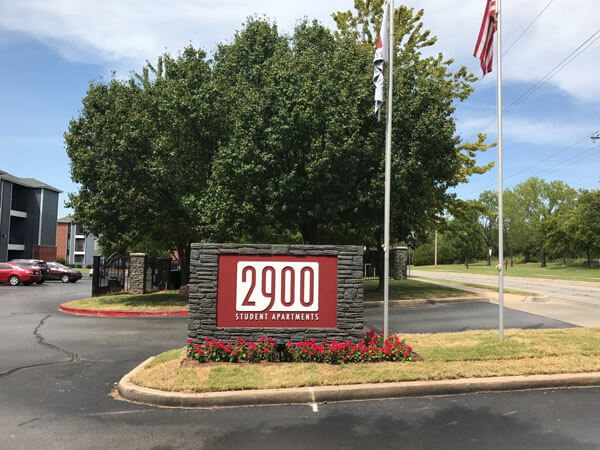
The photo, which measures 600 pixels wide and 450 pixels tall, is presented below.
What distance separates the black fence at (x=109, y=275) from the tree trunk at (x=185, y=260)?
258 centimetres

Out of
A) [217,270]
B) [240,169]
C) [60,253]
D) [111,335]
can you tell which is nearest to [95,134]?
[240,169]

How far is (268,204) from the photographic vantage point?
632 inches

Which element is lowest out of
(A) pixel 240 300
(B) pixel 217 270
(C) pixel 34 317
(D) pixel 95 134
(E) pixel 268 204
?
(C) pixel 34 317

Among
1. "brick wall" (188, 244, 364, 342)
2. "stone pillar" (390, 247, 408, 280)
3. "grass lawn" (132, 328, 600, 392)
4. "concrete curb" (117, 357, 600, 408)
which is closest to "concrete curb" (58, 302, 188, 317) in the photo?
"grass lawn" (132, 328, 600, 392)

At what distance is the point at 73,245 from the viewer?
78.7m

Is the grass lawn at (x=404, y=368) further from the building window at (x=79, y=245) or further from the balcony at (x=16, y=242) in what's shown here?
the building window at (x=79, y=245)

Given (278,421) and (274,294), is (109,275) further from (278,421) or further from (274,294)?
(278,421)

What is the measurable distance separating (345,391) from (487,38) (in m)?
7.52

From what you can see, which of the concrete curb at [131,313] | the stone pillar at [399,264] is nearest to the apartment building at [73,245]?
the stone pillar at [399,264]

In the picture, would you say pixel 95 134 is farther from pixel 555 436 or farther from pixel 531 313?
pixel 555 436

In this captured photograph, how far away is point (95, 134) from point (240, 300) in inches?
491

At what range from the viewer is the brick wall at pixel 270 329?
314 inches

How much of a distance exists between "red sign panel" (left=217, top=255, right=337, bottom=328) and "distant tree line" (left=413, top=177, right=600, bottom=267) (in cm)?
4778

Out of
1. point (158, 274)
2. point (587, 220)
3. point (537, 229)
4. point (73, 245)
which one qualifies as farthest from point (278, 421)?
point (73, 245)
